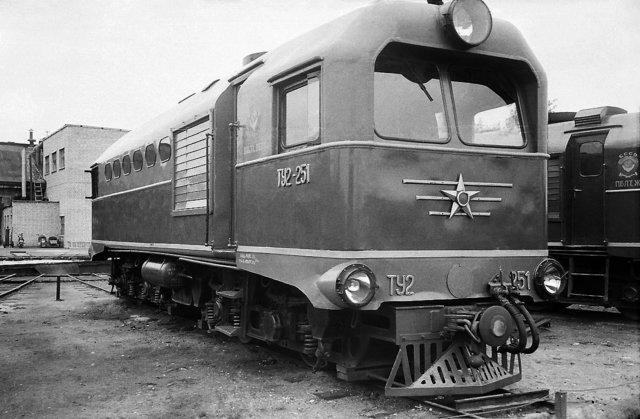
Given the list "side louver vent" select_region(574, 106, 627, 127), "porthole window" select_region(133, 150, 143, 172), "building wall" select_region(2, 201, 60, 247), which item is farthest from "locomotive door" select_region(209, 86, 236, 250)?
"building wall" select_region(2, 201, 60, 247)

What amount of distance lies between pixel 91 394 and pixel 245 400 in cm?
154

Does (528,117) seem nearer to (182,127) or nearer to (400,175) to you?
(400,175)

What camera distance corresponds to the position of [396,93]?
5770mm

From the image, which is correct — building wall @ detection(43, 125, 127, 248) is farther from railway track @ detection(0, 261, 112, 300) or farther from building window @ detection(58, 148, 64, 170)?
railway track @ detection(0, 261, 112, 300)

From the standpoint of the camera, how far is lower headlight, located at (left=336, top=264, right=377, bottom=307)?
5.23 meters

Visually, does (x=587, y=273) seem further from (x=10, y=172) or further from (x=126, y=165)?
(x=10, y=172)

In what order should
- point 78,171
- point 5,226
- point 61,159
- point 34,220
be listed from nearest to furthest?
point 78,171, point 61,159, point 34,220, point 5,226

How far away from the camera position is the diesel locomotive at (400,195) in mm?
5488

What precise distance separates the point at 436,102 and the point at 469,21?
2.50 feet

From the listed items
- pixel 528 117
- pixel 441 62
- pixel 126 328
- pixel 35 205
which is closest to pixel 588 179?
pixel 528 117

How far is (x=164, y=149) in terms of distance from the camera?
31.7 ft

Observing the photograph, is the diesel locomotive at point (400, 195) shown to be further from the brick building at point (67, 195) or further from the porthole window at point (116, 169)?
the brick building at point (67, 195)

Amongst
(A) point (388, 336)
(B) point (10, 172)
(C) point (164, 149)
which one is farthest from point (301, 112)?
(B) point (10, 172)

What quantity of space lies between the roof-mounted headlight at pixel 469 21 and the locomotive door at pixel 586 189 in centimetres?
646
